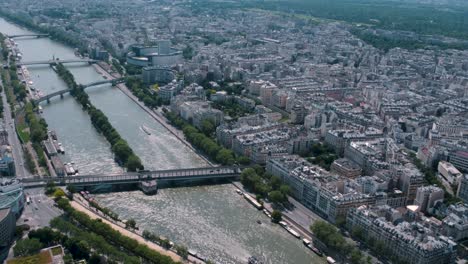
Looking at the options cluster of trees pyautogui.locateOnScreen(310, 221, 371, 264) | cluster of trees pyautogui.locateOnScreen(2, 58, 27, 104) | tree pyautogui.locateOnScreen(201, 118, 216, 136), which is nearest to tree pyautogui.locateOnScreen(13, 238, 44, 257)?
cluster of trees pyautogui.locateOnScreen(310, 221, 371, 264)

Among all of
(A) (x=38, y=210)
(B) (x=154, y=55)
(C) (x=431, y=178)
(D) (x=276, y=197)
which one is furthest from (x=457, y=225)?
(B) (x=154, y=55)

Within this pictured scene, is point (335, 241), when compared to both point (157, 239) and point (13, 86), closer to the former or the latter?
point (157, 239)

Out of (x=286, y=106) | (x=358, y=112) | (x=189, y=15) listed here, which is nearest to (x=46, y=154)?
(x=286, y=106)

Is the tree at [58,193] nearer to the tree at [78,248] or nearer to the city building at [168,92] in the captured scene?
the tree at [78,248]

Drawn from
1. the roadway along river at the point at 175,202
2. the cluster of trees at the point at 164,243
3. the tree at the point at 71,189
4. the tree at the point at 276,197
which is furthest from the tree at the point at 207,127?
the cluster of trees at the point at 164,243

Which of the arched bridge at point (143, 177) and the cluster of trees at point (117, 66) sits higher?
the arched bridge at point (143, 177)

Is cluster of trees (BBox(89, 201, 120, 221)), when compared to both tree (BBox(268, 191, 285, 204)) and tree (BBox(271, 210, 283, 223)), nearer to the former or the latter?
tree (BBox(271, 210, 283, 223))
